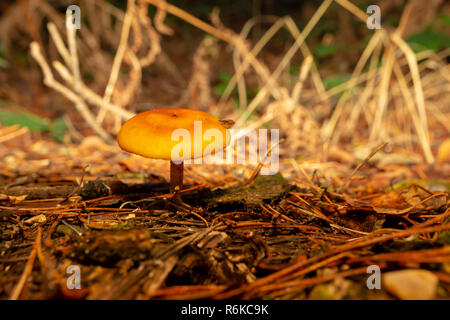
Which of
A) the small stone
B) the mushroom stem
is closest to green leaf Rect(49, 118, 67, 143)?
the mushroom stem

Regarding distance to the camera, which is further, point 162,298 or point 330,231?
point 330,231

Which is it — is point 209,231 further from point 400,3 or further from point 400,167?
point 400,3

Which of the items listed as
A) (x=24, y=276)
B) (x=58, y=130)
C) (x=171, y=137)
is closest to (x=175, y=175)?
(x=171, y=137)

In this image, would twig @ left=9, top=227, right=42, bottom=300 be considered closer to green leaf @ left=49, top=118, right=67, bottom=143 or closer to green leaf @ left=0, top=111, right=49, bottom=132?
green leaf @ left=49, top=118, right=67, bottom=143

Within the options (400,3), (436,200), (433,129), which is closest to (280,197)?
(436,200)

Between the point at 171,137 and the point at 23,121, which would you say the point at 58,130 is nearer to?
the point at 23,121

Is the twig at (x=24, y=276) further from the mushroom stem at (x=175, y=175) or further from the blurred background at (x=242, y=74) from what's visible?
the blurred background at (x=242, y=74)

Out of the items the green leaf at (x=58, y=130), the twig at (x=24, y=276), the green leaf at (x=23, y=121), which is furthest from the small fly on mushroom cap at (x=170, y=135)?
the green leaf at (x=23, y=121)
